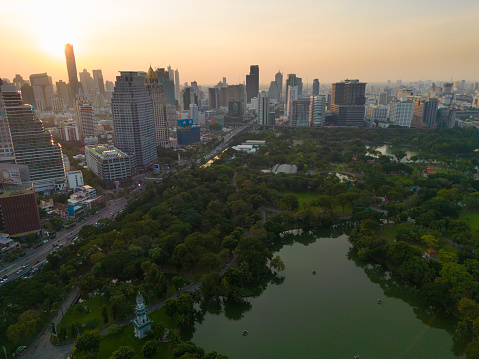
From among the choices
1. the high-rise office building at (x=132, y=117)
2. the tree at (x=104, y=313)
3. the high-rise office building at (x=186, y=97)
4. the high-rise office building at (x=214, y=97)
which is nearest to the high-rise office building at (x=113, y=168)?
the high-rise office building at (x=132, y=117)

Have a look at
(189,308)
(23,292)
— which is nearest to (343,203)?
(189,308)

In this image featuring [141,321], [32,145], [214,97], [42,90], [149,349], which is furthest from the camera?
[214,97]

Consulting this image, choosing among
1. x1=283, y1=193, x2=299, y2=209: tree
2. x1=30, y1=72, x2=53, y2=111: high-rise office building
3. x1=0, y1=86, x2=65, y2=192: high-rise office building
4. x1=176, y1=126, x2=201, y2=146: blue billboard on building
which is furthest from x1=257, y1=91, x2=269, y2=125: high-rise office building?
x1=30, y1=72, x2=53, y2=111: high-rise office building

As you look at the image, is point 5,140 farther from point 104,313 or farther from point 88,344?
point 88,344

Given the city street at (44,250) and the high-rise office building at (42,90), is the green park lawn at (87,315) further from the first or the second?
the high-rise office building at (42,90)

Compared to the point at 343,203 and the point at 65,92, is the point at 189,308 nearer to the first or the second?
the point at 343,203

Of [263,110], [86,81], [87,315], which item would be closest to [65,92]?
[86,81]

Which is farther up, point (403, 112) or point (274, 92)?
point (274, 92)
